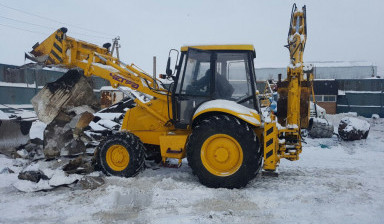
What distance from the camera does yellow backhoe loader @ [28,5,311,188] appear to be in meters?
4.55

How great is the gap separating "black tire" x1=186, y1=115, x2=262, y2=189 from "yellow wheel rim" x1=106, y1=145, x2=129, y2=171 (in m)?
1.19

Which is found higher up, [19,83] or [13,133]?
[19,83]

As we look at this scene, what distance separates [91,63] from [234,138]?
3.07 metres

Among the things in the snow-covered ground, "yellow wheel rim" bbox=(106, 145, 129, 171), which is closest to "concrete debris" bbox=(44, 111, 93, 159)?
the snow-covered ground

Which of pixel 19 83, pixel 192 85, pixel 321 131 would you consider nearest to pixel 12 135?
pixel 192 85

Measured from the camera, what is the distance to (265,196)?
4.25 meters

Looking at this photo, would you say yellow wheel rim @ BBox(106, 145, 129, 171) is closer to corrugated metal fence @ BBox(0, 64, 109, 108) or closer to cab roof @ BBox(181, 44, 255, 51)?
cab roof @ BBox(181, 44, 255, 51)

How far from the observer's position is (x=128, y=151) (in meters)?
5.06

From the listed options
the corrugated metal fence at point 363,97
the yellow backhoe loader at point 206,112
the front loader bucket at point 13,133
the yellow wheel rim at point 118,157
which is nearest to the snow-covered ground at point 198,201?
the yellow wheel rim at point 118,157

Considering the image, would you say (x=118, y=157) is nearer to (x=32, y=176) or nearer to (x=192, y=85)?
(x=32, y=176)

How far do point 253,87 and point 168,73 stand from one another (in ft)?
4.69

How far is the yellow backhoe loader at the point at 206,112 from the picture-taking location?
4555 millimetres

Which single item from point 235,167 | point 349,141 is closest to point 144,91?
point 235,167

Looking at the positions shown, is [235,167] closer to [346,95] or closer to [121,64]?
[121,64]
